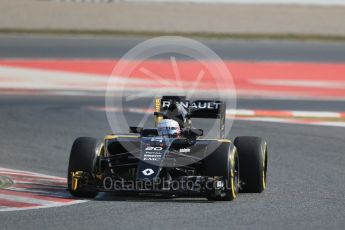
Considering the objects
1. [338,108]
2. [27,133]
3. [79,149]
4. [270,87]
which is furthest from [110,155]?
[270,87]

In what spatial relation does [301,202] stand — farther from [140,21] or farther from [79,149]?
[140,21]

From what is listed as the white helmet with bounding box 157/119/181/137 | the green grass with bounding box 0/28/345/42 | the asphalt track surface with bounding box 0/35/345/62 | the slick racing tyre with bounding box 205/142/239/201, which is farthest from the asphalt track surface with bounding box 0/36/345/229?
the green grass with bounding box 0/28/345/42

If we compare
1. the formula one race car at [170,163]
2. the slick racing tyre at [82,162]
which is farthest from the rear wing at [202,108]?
the slick racing tyre at [82,162]

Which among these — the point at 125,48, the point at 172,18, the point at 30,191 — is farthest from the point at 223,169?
the point at 172,18

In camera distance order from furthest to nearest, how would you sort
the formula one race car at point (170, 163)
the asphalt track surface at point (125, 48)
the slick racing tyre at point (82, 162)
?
the asphalt track surface at point (125, 48)
the slick racing tyre at point (82, 162)
the formula one race car at point (170, 163)

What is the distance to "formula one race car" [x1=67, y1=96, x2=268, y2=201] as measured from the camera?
40.3ft

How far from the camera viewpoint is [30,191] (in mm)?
13070

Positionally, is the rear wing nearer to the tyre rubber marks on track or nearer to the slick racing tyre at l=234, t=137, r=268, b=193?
the slick racing tyre at l=234, t=137, r=268, b=193

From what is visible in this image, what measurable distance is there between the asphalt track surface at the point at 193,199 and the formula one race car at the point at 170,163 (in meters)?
0.19

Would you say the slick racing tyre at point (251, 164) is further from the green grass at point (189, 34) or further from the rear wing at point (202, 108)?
the green grass at point (189, 34)

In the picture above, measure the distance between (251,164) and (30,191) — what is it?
107 inches

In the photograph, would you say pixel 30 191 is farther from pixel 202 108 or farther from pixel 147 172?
pixel 202 108

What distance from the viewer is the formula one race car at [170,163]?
1227cm

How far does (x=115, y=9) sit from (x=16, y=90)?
72.8 ft
